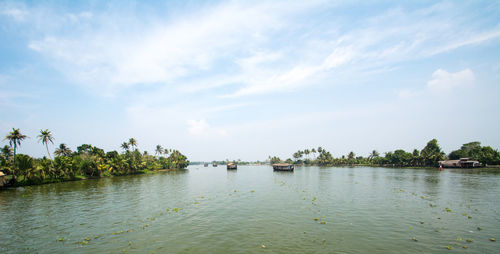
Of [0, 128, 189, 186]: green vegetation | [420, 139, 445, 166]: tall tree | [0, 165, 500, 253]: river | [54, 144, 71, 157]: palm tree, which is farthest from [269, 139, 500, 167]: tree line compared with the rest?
[54, 144, 71, 157]: palm tree

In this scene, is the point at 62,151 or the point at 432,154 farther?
the point at 432,154

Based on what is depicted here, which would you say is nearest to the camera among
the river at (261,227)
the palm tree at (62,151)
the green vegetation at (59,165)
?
the river at (261,227)

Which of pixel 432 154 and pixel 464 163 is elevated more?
pixel 432 154

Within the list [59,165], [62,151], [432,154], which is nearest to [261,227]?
[59,165]

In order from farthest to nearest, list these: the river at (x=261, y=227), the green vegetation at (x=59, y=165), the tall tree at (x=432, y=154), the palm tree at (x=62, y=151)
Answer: the tall tree at (x=432, y=154) < the palm tree at (x=62, y=151) < the green vegetation at (x=59, y=165) < the river at (x=261, y=227)

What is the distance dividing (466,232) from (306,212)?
13625 millimetres

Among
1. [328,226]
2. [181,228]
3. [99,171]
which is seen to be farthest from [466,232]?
[99,171]

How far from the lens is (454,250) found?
46.9 feet

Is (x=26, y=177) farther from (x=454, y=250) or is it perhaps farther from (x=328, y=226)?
(x=454, y=250)

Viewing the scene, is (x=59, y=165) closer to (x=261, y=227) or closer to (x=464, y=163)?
(x=261, y=227)

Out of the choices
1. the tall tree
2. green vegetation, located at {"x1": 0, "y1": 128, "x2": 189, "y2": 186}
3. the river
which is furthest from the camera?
the tall tree

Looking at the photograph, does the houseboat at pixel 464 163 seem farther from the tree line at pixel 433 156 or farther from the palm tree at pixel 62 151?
the palm tree at pixel 62 151

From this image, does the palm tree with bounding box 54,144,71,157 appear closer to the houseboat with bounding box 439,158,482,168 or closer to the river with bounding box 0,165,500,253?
the river with bounding box 0,165,500,253

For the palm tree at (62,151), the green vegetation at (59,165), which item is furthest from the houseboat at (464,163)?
the palm tree at (62,151)
